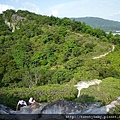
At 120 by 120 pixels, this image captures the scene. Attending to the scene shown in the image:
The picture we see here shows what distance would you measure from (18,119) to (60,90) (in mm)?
11143

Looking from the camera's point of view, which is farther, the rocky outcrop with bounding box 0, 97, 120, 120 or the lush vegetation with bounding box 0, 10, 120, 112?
the lush vegetation with bounding box 0, 10, 120, 112

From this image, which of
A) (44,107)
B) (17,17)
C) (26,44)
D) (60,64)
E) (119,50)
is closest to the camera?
(44,107)

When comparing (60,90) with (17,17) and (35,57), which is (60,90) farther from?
(17,17)

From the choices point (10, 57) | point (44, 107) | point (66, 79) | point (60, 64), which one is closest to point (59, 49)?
point (60, 64)

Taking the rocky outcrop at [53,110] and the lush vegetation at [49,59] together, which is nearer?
the rocky outcrop at [53,110]

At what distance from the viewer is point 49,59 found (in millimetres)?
36875

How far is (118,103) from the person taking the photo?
8.73m

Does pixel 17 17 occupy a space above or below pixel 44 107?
above

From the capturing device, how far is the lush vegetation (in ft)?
66.0

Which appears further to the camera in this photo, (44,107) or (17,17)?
(17,17)

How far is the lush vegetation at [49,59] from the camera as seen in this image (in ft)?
66.0

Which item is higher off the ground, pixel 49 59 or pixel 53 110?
pixel 53 110

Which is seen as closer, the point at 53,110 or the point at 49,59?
the point at 53,110

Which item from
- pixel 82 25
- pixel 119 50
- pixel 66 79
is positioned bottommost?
pixel 66 79
